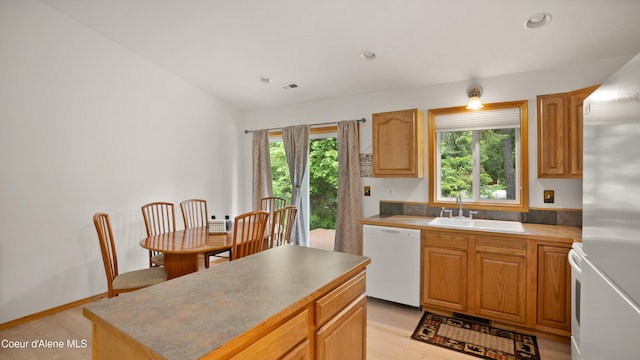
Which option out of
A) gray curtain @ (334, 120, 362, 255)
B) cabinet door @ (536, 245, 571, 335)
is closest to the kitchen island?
cabinet door @ (536, 245, 571, 335)

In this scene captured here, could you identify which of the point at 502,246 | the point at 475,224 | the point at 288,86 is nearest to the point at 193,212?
the point at 288,86

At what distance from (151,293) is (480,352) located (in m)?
2.36

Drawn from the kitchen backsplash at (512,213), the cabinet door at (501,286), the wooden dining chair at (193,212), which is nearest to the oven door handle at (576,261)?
the cabinet door at (501,286)

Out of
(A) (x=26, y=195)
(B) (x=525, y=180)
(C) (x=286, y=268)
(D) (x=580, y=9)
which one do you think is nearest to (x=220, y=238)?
(C) (x=286, y=268)

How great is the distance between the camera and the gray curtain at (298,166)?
4.39 meters

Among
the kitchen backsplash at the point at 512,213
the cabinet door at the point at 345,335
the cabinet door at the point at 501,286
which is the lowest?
the cabinet door at the point at 501,286

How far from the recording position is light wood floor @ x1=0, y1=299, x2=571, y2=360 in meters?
2.31

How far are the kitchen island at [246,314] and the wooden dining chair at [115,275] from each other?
138cm

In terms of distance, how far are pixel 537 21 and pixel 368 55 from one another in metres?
1.38

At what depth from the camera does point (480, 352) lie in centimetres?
233

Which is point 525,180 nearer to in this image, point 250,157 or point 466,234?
point 466,234

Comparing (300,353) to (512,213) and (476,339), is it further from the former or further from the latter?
(512,213)

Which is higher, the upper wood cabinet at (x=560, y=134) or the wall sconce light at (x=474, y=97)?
the wall sconce light at (x=474, y=97)

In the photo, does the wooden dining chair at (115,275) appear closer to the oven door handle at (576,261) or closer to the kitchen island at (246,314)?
the kitchen island at (246,314)
